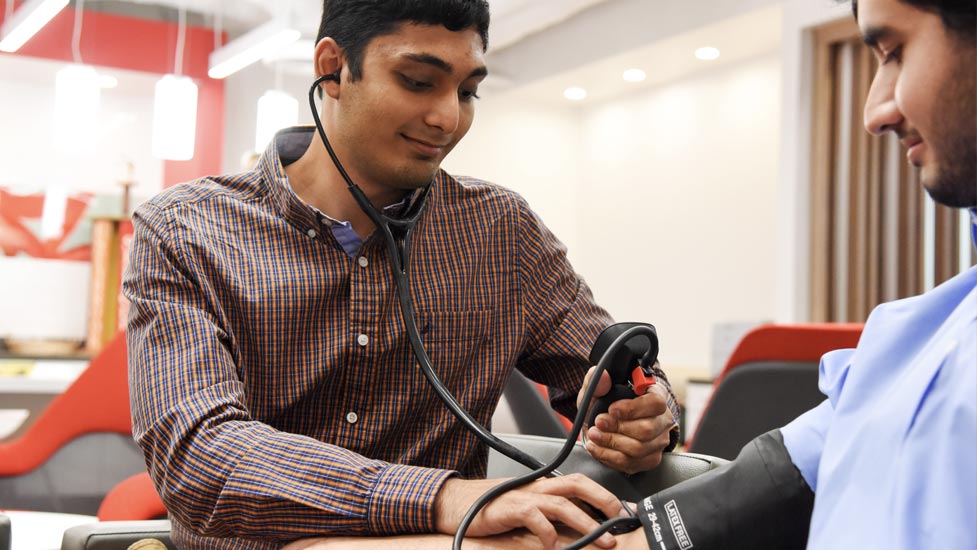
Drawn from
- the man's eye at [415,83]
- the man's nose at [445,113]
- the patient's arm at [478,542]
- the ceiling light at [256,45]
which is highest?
the ceiling light at [256,45]

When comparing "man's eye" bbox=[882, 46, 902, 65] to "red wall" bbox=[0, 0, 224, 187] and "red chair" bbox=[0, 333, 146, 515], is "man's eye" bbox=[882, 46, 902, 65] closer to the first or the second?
"red chair" bbox=[0, 333, 146, 515]

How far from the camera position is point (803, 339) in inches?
64.9

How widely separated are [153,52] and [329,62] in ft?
19.4

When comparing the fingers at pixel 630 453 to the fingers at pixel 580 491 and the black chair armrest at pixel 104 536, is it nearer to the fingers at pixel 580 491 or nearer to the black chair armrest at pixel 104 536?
the fingers at pixel 580 491

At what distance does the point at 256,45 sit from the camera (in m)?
5.38

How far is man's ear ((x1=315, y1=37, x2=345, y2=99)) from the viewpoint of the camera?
137 cm

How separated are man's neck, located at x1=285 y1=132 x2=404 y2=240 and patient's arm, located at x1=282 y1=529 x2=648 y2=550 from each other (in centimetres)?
50

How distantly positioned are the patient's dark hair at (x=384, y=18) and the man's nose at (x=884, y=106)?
2.17 ft

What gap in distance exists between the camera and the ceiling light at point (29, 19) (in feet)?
15.3

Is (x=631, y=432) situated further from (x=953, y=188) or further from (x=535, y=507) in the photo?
(x=953, y=188)

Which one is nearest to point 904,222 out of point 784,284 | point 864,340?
→ point 784,284

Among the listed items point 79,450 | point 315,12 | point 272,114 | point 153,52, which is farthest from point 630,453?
point 153,52

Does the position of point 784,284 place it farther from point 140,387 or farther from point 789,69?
point 140,387

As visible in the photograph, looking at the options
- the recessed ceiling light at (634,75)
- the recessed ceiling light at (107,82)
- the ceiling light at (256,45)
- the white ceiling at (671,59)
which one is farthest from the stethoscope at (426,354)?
the recessed ceiling light at (107,82)
